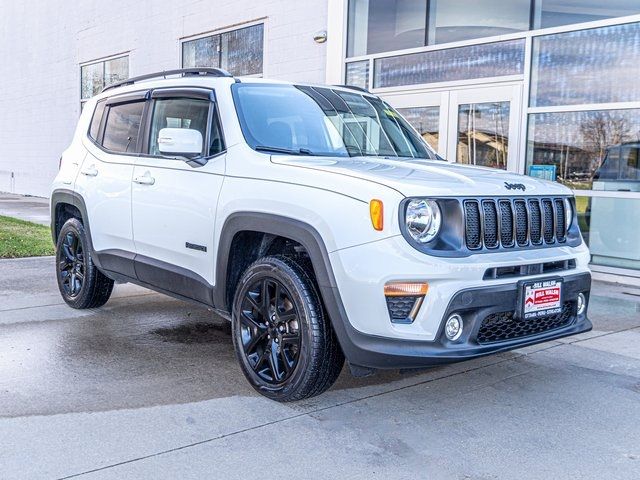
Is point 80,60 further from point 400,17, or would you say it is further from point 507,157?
point 507,157

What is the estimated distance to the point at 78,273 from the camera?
253 inches

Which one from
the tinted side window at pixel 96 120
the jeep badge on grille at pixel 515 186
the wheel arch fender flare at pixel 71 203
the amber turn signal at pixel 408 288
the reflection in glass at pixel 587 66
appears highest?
the reflection in glass at pixel 587 66

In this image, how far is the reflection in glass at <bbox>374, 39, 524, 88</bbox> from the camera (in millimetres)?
9523

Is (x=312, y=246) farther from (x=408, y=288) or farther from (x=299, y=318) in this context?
(x=408, y=288)

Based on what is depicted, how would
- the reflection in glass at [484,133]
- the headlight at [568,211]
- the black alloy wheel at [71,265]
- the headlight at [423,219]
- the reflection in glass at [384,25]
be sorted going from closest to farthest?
the headlight at [423,219]
the headlight at [568,211]
the black alloy wheel at [71,265]
the reflection in glass at [484,133]
the reflection in glass at [384,25]

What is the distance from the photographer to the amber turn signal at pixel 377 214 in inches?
142

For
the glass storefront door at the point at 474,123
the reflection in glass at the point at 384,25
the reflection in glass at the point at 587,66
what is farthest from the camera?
the reflection in glass at the point at 384,25

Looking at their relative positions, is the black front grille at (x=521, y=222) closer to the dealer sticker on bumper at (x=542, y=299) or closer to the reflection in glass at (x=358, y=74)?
the dealer sticker on bumper at (x=542, y=299)

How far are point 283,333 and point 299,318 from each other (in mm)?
260

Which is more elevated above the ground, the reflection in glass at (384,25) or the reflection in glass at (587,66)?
the reflection in glass at (384,25)

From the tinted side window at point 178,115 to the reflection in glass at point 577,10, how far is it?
581 centimetres

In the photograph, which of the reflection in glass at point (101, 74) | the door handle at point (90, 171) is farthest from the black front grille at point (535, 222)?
the reflection in glass at point (101, 74)

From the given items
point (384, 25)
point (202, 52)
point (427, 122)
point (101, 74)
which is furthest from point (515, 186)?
point (101, 74)

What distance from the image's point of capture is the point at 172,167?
4988 millimetres
